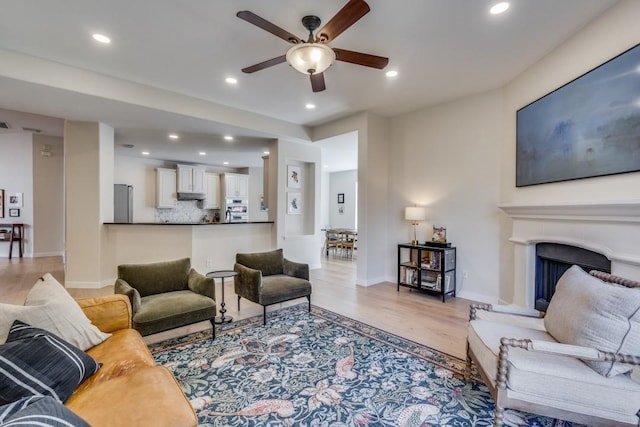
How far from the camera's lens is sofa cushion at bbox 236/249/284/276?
151 inches

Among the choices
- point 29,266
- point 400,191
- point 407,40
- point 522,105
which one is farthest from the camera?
point 29,266

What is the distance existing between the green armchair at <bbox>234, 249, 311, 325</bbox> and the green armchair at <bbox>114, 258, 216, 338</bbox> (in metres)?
0.53

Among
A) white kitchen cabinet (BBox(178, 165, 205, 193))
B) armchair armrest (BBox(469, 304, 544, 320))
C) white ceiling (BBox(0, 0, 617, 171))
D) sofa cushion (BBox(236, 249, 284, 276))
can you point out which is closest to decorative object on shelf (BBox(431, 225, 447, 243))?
white ceiling (BBox(0, 0, 617, 171))

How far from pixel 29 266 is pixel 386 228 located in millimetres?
7594

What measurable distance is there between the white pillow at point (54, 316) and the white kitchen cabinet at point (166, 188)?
22.0 ft

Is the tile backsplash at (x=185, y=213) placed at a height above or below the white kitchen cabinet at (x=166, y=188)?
below

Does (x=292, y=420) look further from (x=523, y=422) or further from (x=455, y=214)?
(x=455, y=214)

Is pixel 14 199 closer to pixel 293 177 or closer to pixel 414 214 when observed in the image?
pixel 293 177

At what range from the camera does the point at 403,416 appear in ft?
6.10

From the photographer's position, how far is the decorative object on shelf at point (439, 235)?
4511mm

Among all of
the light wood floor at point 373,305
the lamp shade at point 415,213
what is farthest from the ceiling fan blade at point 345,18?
the lamp shade at point 415,213

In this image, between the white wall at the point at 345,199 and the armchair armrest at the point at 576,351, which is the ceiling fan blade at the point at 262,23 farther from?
the white wall at the point at 345,199

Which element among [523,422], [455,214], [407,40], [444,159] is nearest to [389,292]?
[455,214]

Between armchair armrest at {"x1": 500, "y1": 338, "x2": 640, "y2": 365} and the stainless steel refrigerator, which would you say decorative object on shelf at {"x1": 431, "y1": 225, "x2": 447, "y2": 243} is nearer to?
armchair armrest at {"x1": 500, "y1": 338, "x2": 640, "y2": 365}
